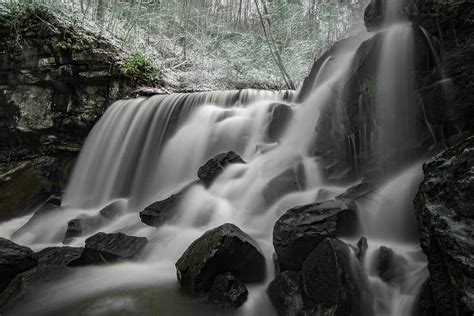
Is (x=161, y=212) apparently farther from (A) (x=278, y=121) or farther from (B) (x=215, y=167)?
(A) (x=278, y=121)

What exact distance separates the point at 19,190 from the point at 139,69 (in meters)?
4.25

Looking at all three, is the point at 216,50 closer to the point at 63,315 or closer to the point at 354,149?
the point at 354,149

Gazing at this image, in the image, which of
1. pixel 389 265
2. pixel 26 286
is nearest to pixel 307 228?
pixel 389 265

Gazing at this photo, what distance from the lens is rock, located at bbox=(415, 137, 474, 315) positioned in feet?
6.13

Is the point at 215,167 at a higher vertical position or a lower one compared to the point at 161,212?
higher

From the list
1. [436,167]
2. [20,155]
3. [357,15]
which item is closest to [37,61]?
[20,155]

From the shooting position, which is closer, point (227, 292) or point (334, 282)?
point (334, 282)

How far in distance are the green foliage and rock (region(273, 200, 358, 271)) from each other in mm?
6892

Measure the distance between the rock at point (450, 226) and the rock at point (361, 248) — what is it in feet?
2.54

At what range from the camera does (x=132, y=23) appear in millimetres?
11422

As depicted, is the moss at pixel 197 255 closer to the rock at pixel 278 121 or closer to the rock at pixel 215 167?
the rock at pixel 215 167

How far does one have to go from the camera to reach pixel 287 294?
2.83 meters

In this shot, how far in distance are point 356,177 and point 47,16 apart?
8.26 m

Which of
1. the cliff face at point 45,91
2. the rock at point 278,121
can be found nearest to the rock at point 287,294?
the rock at point 278,121
